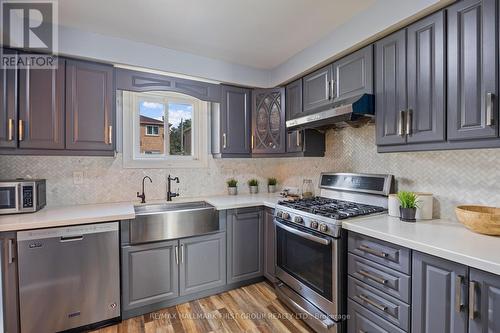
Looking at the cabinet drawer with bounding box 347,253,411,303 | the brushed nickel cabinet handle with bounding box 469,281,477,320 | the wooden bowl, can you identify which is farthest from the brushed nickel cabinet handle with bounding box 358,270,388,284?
the wooden bowl

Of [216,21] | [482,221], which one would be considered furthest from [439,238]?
[216,21]

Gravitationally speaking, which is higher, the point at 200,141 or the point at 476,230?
the point at 200,141

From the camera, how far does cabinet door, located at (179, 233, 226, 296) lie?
7.66 ft

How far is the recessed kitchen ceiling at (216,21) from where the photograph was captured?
1805 millimetres

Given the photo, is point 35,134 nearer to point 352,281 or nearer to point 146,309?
point 146,309

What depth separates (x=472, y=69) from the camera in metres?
1.34

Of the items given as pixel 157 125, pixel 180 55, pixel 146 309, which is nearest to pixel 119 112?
pixel 157 125

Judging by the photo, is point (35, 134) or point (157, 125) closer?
point (35, 134)

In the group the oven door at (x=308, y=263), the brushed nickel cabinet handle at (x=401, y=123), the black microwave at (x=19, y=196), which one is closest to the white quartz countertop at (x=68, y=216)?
the black microwave at (x=19, y=196)

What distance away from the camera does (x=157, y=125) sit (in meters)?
2.89

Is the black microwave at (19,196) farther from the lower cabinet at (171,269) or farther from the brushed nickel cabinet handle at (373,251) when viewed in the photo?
the brushed nickel cabinet handle at (373,251)

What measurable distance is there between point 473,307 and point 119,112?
3106mm

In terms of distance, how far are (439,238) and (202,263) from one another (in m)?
1.96
